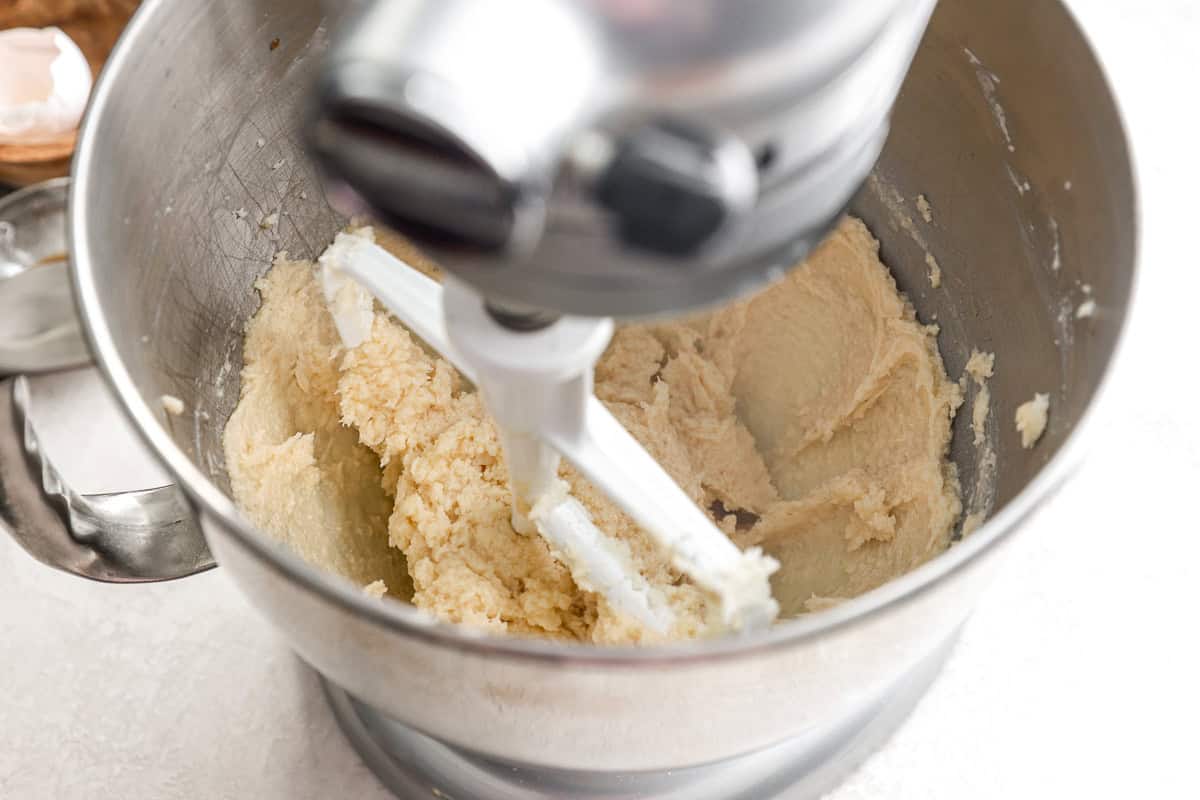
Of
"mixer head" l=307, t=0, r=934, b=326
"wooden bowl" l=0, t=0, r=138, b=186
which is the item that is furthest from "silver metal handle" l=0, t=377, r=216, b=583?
"wooden bowl" l=0, t=0, r=138, b=186

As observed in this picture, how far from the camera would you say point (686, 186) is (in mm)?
339

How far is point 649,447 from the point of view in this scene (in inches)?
34.0

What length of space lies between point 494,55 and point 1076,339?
0.43 m

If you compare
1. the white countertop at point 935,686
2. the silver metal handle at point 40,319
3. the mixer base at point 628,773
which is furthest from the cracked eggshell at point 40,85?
the mixer base at point 628,773

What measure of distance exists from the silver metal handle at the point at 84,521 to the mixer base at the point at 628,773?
18 cm

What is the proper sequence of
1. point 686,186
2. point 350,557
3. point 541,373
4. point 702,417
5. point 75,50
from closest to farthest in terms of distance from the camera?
point 686,186 → point 541,373 → point 350,557 → point 702,417 → point 75,50

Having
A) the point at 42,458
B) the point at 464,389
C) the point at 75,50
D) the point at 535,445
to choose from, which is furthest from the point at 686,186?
the point at 75,50

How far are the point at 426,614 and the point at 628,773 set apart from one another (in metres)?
0.27

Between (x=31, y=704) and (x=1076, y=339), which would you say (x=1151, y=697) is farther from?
(x=31, y=704)

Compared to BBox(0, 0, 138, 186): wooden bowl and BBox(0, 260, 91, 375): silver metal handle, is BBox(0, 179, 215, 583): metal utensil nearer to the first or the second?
BBox(0, 260, 91, 375): silver metal handle

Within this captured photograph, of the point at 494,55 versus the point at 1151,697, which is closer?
the point at 494,55

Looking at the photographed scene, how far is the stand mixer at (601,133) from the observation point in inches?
13.4

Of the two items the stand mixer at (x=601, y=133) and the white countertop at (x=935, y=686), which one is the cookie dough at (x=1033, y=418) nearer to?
the white countertop at (x=935, y=686)

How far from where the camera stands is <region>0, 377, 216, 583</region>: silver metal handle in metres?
0.59
